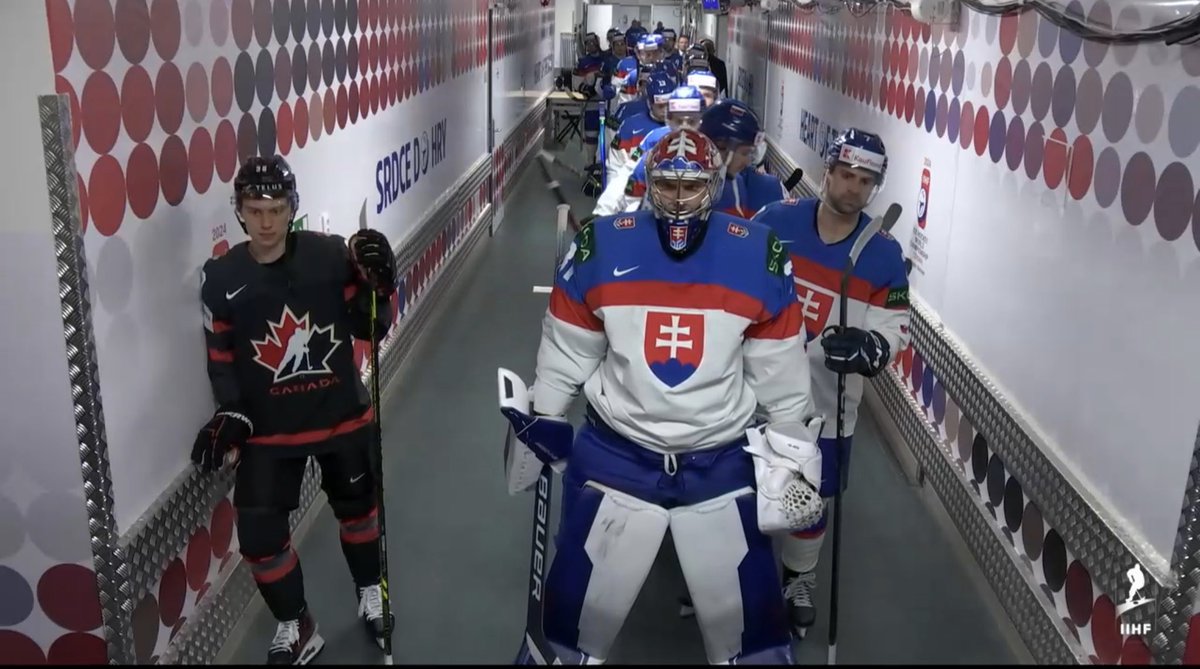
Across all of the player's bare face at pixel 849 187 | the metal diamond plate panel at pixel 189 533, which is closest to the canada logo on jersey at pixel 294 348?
the metal diamond plate panel at pixel 189 533

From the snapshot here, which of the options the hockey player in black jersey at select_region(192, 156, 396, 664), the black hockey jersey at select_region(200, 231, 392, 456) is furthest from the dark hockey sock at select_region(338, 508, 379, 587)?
the black hockey jersey at select_region(200, 231, 392, 456)

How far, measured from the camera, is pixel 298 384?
10.0 ft

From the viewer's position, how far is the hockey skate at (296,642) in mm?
3193

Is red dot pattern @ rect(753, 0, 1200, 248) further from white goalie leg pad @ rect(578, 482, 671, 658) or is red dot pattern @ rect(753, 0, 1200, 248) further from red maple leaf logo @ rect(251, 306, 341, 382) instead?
red maple leaf logo @ rect(251, 306, 341, 382)

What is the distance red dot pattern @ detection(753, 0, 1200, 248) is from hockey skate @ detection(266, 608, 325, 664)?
8.42 ft

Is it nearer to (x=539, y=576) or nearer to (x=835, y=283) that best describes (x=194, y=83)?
(x=539, y=576)

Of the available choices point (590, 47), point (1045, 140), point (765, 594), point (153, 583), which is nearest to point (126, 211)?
point (153, 583)

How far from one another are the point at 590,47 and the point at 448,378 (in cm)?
1227

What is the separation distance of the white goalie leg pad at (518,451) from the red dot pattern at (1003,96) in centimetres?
161

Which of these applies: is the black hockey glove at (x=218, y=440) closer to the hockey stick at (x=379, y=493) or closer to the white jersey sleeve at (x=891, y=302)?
the hockey stick at (x=379, y=493)

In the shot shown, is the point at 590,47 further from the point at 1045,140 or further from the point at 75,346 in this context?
the point at 75,346

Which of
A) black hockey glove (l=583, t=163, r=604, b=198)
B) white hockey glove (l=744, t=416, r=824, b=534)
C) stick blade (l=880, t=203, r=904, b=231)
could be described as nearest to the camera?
white hockey glove (l=744, t=416, r=824, b=534)

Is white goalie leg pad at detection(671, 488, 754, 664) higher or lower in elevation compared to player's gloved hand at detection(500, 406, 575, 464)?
lower

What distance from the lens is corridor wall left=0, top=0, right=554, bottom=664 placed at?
238 cm
